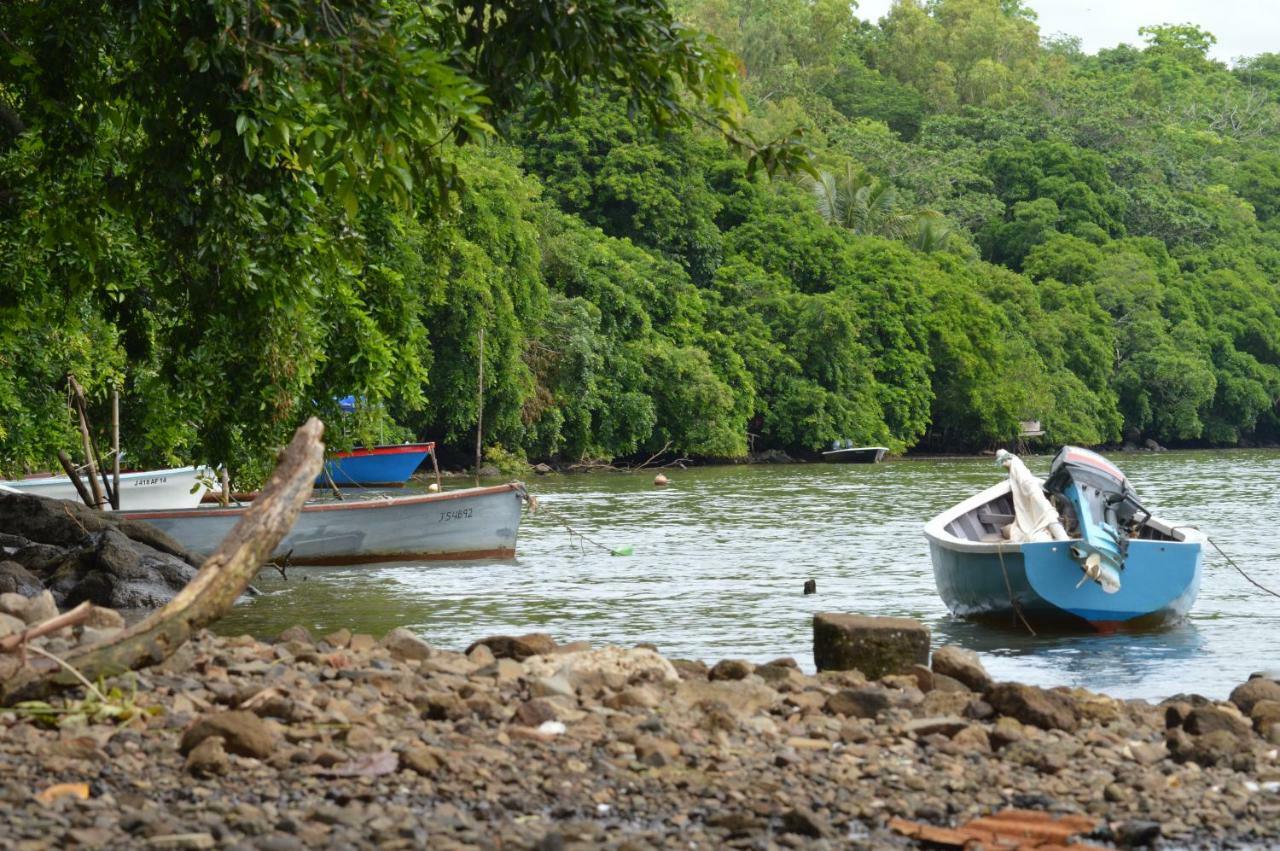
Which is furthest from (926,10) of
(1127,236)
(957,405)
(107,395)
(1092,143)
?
(107,395)

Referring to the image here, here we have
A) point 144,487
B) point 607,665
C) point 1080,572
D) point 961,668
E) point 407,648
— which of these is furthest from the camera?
point 144,487

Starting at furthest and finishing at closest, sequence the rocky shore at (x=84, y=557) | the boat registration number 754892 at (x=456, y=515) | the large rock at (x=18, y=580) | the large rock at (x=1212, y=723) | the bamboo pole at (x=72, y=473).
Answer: the boat registration number 754892 at (x=456, y=515)
the bamboo pole at (x=72, y=473)
the rocky shore at (x=84, y=557)
the large rock at (x=18, y=580)
the large rock at (x=1212, y=723)

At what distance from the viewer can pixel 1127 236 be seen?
94.1 m

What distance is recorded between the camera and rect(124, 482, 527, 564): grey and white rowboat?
72.6 ft

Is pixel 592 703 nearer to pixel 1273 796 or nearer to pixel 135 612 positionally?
pixel 1273 796

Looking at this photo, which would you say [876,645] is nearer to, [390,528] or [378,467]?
[390,528]

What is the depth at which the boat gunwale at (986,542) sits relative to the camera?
57.1 feet

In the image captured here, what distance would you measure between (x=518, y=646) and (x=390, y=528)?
1359cm

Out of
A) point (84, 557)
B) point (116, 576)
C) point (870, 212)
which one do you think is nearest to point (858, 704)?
point (116, 576)

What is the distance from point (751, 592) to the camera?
2142cm

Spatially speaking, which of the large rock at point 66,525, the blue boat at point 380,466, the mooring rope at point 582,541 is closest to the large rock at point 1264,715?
the large rock at point 66,525

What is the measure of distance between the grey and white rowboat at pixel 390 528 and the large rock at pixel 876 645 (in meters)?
12.2

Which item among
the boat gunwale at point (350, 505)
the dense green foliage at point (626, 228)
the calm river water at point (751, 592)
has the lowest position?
the calm river water at point (751, 592)

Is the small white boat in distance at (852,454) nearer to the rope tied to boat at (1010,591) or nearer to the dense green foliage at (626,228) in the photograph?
the dense green foliage at (626,228)
